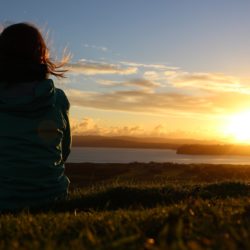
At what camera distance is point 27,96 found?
6.86m

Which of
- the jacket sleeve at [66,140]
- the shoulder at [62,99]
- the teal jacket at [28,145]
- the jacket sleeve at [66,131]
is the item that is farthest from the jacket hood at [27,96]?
the jacket sleeve at [66,140]

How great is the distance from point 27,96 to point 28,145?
2.21 feet

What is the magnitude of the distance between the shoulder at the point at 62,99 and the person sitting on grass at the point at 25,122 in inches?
8.4

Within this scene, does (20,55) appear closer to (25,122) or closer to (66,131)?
(25,122)

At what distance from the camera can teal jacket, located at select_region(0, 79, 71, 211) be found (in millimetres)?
6766

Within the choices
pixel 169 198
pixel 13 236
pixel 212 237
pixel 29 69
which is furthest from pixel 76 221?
pixel 169 198

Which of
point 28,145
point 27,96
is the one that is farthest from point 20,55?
point 28,145

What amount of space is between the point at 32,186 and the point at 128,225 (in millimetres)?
3143

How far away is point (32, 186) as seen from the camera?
686 cm

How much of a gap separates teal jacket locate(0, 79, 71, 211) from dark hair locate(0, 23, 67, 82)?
141 mm

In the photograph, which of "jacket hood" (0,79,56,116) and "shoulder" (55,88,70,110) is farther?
"shoulder" (55,88,70,110)

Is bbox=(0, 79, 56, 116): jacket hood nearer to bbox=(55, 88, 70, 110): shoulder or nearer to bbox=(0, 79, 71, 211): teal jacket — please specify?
bbox=(0, 79, 71, 211): teal jacket

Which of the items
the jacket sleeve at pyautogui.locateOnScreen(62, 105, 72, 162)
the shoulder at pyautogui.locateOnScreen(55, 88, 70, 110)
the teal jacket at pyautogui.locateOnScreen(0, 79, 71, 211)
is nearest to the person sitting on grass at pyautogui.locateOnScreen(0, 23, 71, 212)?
the teal jacket at pyautogui.locateOnScreen(0, 79, 71, 211)

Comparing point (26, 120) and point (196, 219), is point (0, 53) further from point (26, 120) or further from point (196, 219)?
point (196, 219)
